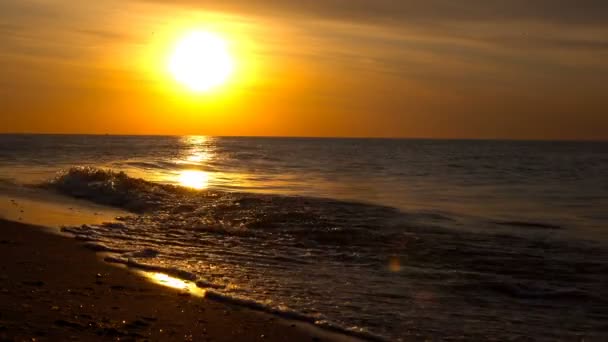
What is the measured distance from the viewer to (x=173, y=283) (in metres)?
8.76

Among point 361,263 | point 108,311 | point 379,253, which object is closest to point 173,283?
point 108,311

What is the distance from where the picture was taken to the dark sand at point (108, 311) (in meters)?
5.95

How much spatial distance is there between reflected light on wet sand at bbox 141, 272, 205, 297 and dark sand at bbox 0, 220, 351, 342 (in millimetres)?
192

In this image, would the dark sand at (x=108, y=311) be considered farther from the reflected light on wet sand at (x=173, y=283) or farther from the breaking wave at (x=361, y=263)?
the breaking wave at (x=361, y=263)

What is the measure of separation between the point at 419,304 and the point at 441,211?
10.7 metres

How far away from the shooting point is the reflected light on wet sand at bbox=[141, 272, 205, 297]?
837 cm

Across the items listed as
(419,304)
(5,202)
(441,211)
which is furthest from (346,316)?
(5,202)

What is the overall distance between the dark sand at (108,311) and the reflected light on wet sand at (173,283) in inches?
7.5

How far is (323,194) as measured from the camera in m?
22.8

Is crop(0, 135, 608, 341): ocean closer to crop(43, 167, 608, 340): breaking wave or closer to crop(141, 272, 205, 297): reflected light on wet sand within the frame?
crop(43, 167, 608, 340): breaking wave

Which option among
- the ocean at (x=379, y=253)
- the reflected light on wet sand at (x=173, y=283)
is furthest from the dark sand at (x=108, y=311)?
the ocean at (x=379, y=253)

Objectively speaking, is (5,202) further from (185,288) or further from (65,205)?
(185,288)

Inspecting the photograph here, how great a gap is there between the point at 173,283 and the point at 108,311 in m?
2.08

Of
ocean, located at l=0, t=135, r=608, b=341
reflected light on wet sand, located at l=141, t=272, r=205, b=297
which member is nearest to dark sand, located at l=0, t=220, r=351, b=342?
reflected light on wet sand, located at l=141, t=272, r=205, b=297
